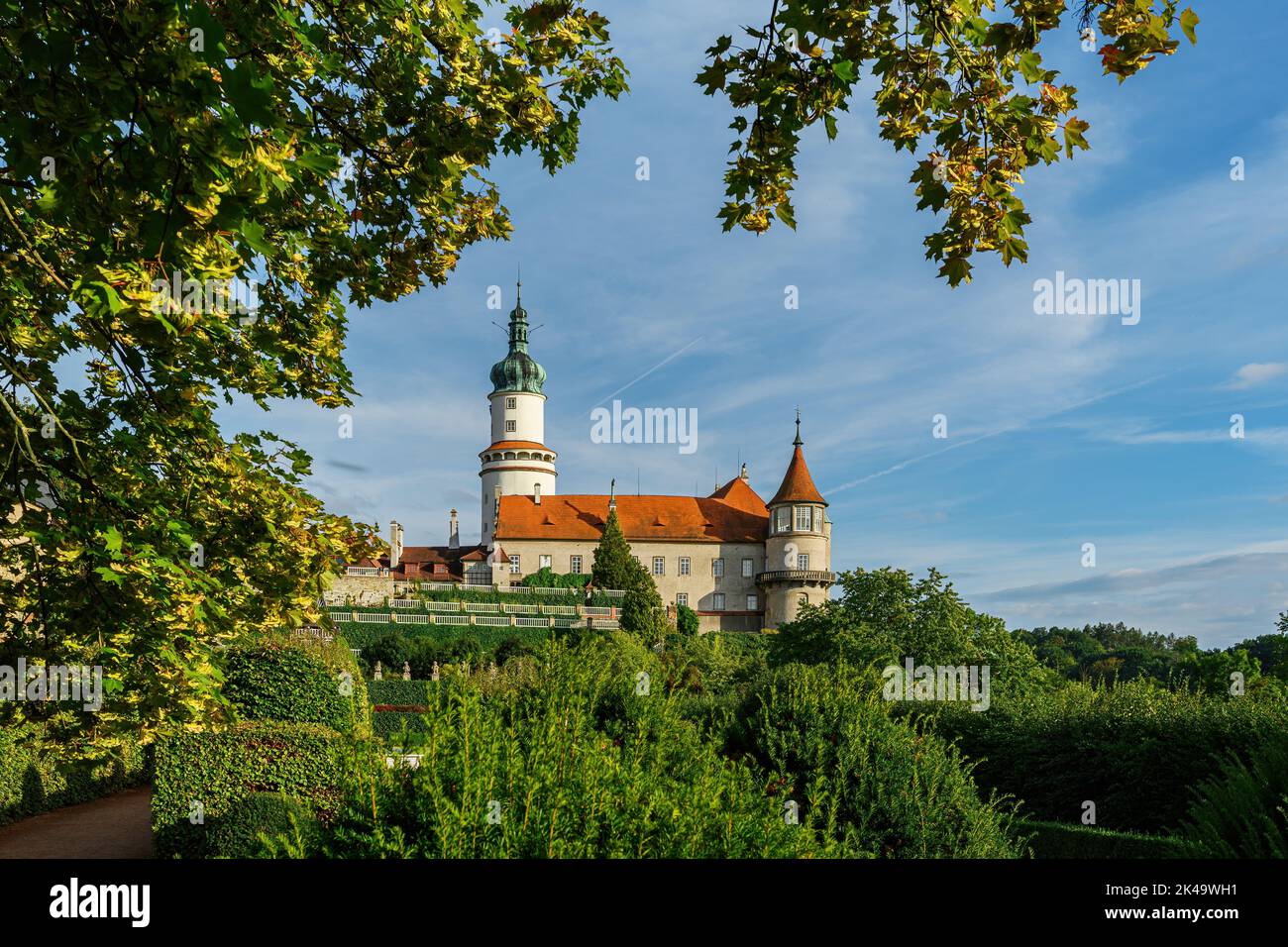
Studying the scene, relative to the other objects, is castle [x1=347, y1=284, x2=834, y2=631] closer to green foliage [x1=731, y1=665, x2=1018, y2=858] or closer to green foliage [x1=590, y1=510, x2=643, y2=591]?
green foliage [x1=590, y1=510, x2=643, y2=591]

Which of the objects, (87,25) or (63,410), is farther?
(63,410)

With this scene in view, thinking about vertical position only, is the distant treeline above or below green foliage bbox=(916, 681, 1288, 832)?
below

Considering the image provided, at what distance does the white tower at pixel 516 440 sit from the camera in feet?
232

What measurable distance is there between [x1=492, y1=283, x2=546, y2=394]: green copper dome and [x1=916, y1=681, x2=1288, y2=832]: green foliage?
2399 inches

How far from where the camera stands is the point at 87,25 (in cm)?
452

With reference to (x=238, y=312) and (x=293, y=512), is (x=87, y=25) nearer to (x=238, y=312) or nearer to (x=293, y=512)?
(x=238, y=312)

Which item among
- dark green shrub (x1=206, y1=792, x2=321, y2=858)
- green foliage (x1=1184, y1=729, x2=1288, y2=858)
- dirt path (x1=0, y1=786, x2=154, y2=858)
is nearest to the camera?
green foliage (x1=1184, y1=729, x2=1288, y2=858)

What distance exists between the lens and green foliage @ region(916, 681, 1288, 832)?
1386cm

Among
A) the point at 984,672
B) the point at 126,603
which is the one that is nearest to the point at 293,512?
the point at 126,603

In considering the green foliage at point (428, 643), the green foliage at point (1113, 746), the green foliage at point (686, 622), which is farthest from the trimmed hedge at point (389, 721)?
the green foliage at point (686, 622)

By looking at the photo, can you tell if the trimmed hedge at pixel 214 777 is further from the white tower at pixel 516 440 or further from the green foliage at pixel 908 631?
the white tower at pixel 516 440

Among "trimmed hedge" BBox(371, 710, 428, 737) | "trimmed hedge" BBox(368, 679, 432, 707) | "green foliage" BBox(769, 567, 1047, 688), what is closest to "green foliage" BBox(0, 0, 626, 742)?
"trimmed hedge" BBox(371, 710, 428, 737)

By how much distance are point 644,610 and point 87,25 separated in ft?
148
